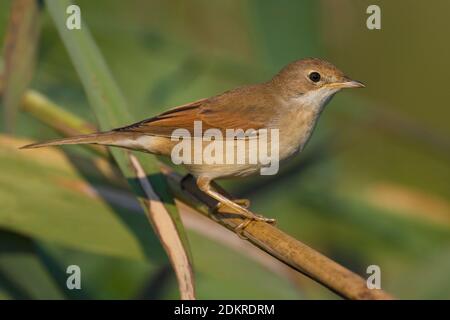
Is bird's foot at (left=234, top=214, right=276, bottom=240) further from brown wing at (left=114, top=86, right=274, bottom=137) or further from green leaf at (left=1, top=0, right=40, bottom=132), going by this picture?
green leaf at (left=1, top=0, right=40, bottom=132)

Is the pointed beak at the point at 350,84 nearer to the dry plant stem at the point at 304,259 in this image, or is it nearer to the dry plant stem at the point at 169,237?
the dry plant stem at the point at 304,259

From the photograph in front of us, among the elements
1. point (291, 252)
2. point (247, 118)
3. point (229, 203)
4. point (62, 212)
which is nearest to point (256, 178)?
point (247, 118)

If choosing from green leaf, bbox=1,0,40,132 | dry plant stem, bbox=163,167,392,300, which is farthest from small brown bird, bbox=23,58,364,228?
green leaf, bbox=1,0,40,132

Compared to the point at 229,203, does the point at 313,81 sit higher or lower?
higher

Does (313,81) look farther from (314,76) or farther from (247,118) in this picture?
(247,118)

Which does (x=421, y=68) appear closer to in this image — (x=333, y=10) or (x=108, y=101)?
(x=333, y=10)

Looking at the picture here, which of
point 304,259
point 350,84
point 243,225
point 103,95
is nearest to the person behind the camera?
point 304,259

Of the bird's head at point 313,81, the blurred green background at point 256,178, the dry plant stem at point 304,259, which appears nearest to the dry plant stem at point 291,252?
the dry plant stem at point 304,259
